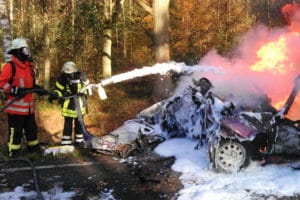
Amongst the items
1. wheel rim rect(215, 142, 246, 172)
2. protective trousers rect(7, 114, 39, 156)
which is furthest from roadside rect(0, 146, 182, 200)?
wheel rim rect(215, 142, 246, 172)

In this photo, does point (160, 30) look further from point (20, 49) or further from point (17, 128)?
point (17, 128)

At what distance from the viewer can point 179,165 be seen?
7.10m

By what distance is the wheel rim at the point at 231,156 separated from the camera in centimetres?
661

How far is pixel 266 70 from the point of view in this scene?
776 cm

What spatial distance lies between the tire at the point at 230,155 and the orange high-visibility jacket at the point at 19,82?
3.66 metres

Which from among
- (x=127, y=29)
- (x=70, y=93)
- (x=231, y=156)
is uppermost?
(x=127, y=29)

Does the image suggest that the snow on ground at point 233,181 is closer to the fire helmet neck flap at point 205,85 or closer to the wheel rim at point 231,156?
the wheel rim at point 231,156

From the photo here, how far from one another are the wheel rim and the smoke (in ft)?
3.32

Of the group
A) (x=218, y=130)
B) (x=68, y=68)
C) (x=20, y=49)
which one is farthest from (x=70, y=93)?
(x=218, y=130)

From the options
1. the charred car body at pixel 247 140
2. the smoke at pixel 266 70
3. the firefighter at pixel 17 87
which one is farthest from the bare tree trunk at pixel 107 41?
the charred car body at pixel 247 140

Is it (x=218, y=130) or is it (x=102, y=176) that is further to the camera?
(x=102, y=176)

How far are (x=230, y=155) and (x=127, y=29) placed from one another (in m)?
25.1

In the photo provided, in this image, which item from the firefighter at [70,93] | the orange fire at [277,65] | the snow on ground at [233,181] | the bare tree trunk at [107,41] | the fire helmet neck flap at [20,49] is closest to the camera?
the snow on ground at [233,181]

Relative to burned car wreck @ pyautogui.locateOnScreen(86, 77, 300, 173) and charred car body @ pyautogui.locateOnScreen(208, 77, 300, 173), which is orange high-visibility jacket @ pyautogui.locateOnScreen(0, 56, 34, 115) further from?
charred car body @ pyautogui.locateOnScreen(208, 77, 300, 173)
